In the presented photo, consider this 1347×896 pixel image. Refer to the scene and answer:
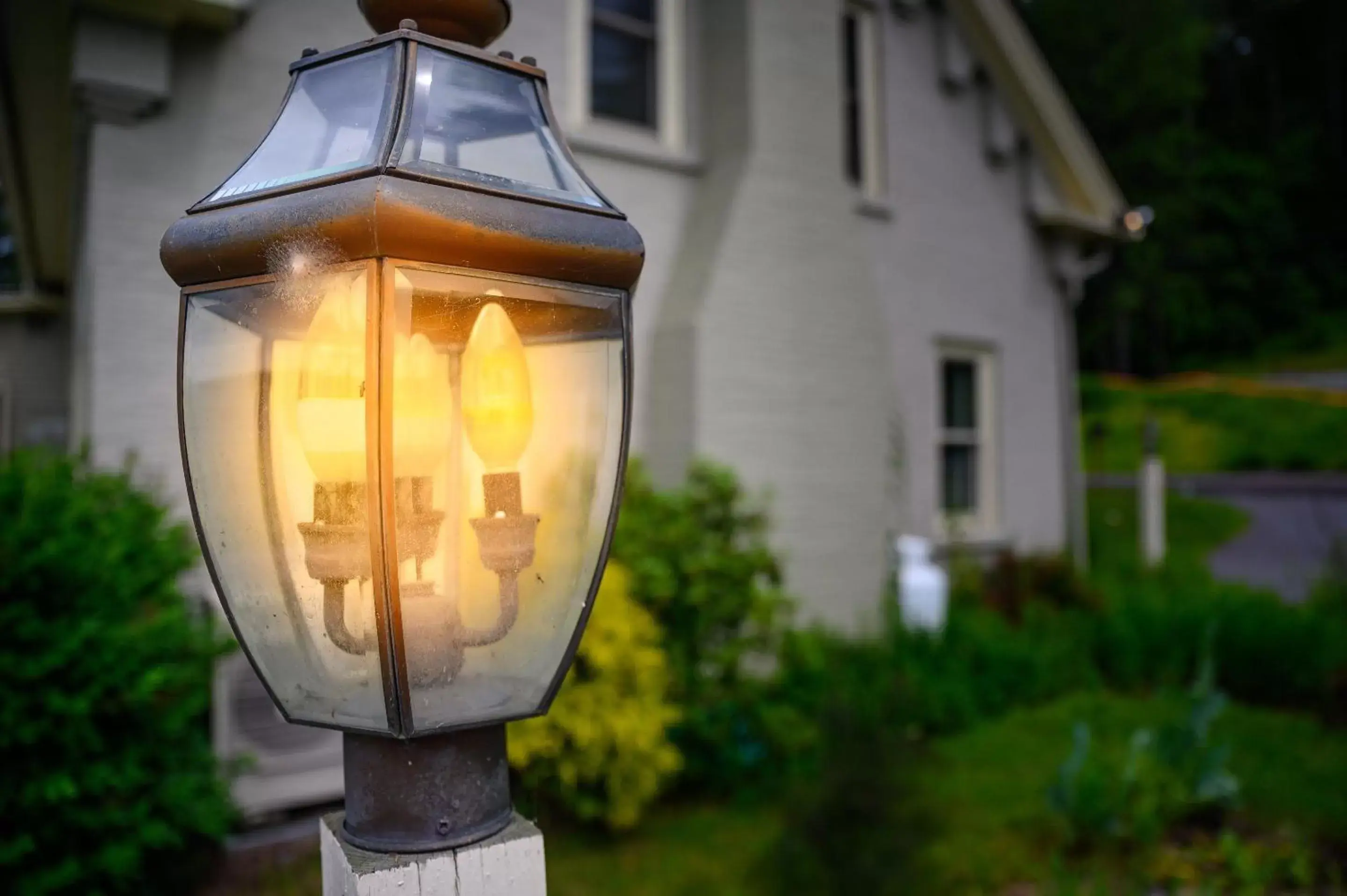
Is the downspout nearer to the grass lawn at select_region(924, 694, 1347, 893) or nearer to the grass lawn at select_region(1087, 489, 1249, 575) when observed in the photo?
the grass lawn at select_region(1087, 489, 1249, 575)

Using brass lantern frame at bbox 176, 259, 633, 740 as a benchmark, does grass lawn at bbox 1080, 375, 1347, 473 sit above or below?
above

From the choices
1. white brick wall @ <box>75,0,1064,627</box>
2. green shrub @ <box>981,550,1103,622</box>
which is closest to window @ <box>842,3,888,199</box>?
white brick wall @ <box>75,0,1064,627</box>

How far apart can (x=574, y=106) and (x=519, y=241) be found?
4925mm

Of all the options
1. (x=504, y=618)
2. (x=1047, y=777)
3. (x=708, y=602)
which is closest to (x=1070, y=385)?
(x=1047, y=777)

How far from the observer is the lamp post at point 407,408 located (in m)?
0.87

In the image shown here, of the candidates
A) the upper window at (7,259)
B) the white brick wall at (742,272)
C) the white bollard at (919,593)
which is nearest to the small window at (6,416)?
the upper window at (7,259)

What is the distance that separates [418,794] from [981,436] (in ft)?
25.7

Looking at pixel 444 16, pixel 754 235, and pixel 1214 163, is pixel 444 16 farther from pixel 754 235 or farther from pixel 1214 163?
pixel 1214 163

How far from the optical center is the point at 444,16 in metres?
1.07

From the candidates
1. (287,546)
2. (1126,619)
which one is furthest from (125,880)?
(1126,619)

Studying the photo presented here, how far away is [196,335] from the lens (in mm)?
957

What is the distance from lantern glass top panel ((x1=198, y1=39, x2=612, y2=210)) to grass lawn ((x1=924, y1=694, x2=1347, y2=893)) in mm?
2342

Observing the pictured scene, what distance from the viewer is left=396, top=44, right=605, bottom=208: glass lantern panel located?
0.95m

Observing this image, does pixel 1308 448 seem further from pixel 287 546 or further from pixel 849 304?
pixel 287 546
